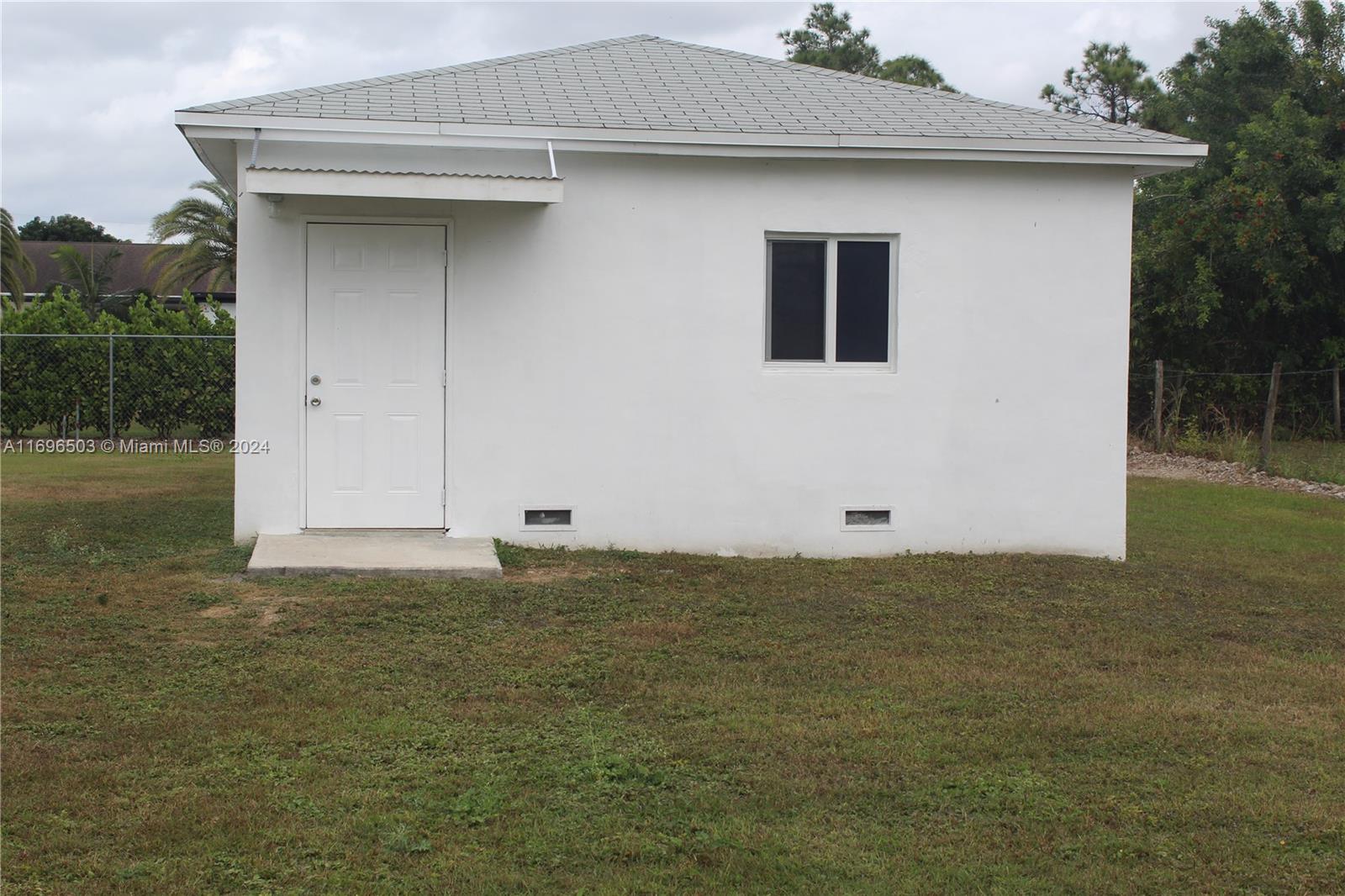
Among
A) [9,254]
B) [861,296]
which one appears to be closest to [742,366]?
[861,296]

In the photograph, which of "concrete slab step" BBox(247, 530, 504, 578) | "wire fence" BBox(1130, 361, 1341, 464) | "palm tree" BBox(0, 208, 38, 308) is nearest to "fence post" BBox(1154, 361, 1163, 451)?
"wire fence" BBox(1130, 361, 1341, 464)

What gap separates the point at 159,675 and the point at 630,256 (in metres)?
5.00

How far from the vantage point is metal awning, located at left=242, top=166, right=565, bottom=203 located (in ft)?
28.6

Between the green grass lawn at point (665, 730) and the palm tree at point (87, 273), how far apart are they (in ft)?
109

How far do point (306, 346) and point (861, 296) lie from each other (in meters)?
4.26

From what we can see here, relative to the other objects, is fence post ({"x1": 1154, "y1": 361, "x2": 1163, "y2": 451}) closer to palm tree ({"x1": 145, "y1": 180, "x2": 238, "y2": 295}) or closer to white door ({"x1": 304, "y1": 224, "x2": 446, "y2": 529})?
white door ({"x1": 304, "y1": 224, "x2": 446, "y2": 529})

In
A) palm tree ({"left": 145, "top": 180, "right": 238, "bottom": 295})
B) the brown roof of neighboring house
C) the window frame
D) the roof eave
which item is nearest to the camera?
the roof eave

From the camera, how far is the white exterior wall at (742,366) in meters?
9.65

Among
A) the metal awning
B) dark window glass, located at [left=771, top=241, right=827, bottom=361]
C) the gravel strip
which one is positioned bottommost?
the gravel strip

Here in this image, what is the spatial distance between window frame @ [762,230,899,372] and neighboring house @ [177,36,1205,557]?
0.09 feet

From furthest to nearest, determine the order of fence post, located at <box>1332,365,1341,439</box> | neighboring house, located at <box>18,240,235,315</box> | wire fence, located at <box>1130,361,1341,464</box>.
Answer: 1. neighboring house, located at <box>18,240,235,315</box>
2. fence post, located at <box>1332,365,1341,439</box>
3. wire fence, located at <box>1130,361,1341,464</box>

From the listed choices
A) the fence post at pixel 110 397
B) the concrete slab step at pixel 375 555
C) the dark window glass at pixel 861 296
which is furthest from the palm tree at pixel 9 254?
the dark window glass at pixel 861 296

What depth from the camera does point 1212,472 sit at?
17.2 meters

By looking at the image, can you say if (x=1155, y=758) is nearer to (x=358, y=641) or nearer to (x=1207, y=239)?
(x=358, y=641)
